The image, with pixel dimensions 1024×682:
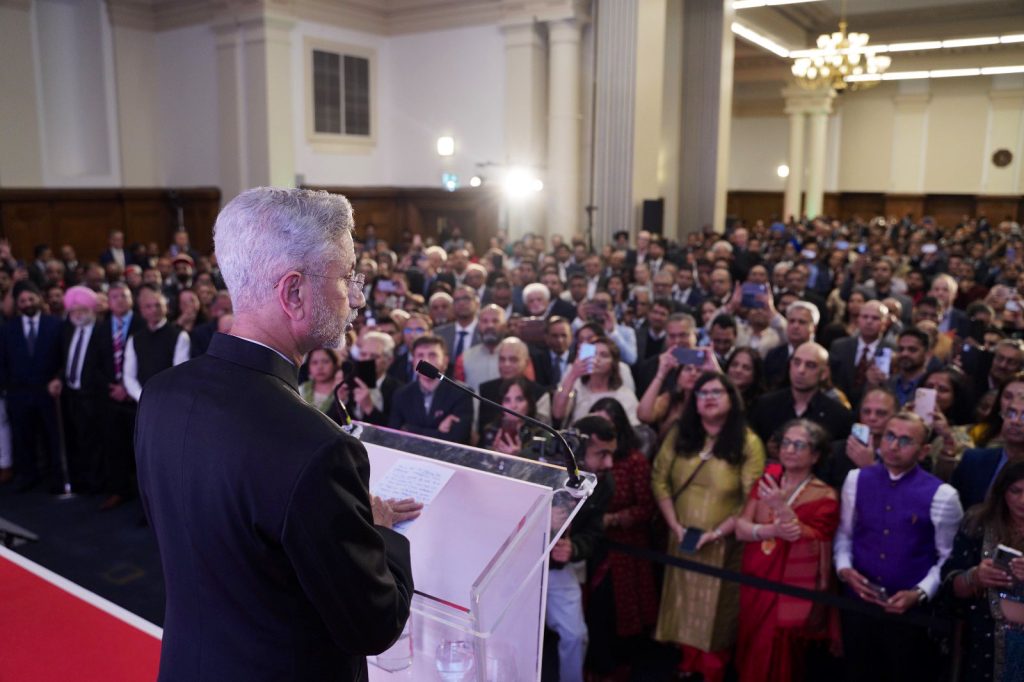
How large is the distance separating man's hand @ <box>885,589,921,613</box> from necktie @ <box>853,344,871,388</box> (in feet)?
7.70

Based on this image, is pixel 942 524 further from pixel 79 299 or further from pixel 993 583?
pixel 79 299

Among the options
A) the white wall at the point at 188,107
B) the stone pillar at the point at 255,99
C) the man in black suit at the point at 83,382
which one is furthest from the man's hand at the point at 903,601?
the white wall at the point at 188,107

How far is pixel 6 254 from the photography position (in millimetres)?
9727

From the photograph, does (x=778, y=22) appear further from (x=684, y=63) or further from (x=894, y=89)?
(x=894, y=89)

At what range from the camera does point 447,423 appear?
4.22 meters

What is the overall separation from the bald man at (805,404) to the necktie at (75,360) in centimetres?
477

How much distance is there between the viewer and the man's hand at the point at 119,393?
5656 millimetres

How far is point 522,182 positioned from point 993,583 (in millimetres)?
11310

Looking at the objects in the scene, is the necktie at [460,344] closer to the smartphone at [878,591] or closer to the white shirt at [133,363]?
the white shirt at [133,363]

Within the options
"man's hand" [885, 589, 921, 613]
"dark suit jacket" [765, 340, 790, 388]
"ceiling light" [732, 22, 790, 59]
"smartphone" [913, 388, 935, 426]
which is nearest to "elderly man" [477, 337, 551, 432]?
"dark suit jacket" [765, 340, 790, 388]

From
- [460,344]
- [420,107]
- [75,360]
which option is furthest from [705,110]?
[75,360]

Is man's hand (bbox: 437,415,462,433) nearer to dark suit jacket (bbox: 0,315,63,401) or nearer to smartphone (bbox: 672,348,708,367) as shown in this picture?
smartphone (bbox: 672,348,708,367)

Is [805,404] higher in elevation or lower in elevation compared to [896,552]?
higher

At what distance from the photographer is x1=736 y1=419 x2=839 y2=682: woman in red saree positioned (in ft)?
10.8
